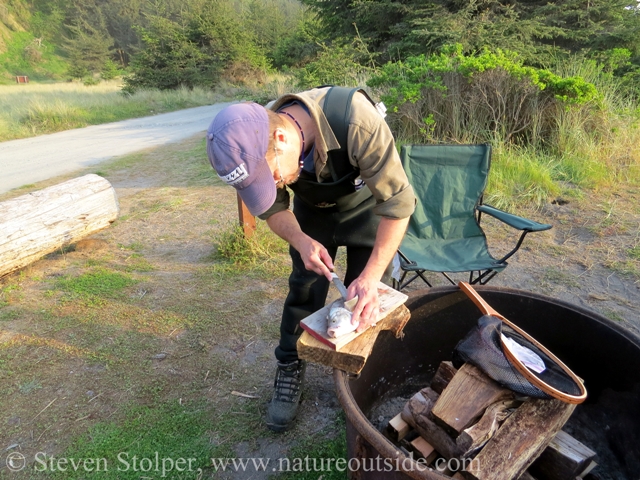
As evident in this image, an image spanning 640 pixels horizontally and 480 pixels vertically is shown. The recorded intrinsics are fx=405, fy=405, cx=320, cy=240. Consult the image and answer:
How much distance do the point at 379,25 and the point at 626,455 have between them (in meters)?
9.62

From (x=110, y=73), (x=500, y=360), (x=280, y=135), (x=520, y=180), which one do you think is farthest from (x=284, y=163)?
(x=110, y=73)

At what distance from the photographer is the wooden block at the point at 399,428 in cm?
157

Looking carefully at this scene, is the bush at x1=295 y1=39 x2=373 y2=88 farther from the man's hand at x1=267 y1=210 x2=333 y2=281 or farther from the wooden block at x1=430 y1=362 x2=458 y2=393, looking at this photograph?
the wooden block at x1=430 y1=362 x2=458 y2=393

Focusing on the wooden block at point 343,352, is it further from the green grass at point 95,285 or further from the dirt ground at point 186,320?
the green grass at point 95,285

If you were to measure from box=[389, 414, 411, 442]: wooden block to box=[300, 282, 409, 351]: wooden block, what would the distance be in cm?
44

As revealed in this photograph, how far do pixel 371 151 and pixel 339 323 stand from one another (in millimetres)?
640

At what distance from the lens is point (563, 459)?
4.57ft

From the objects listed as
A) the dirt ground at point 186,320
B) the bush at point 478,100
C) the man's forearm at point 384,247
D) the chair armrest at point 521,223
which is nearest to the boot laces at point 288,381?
the dirt ground at point 186,320

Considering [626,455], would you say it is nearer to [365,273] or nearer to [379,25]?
[365,273]

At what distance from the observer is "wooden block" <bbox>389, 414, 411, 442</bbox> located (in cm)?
157

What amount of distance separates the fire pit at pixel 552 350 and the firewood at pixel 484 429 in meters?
0.30

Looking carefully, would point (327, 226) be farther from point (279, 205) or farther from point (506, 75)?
point (506, 75)

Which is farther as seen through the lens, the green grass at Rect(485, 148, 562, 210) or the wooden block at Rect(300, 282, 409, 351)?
the green grass at Rect(485, 148, 562, 210)

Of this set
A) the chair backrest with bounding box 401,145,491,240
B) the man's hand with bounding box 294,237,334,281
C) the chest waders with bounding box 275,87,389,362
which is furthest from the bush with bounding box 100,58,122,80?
the man's hand with bounding box 294,237,334,281
